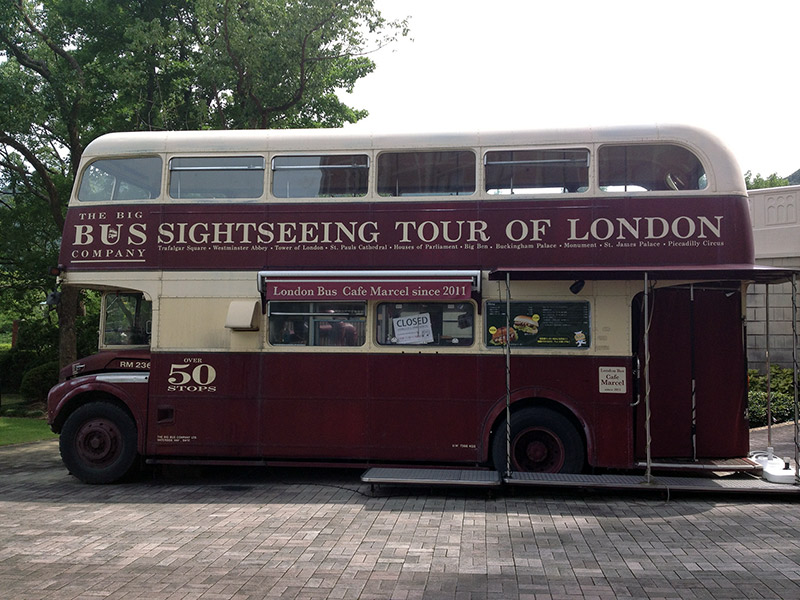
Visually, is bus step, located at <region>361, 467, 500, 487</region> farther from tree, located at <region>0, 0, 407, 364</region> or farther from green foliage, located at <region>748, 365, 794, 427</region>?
tree, located at <region>0, 0, 407, 364</region>

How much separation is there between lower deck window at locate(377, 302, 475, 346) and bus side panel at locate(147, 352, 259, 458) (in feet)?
6.10

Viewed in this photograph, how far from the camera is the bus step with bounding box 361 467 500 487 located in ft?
26.6

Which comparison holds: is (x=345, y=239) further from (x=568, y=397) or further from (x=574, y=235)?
(x=568, y=397)

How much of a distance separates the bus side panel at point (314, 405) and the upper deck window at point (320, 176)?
2.18 m

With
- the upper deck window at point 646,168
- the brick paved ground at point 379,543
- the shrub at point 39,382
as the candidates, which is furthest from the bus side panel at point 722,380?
the shrub at point 39,382

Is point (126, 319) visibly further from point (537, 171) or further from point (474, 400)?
point (537, 171)

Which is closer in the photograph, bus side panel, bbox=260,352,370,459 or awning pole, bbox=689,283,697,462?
awning pole, bbox=689,283,697,462

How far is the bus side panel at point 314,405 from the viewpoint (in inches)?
363

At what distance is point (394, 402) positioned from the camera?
9.14 meters

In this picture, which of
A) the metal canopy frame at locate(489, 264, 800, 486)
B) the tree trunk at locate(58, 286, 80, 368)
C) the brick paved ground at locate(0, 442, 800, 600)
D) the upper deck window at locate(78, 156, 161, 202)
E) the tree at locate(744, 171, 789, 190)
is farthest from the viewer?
the tree at locate(744, 171, 789, 190)

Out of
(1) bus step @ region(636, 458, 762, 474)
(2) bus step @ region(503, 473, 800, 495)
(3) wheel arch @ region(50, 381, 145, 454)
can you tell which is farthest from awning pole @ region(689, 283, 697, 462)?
(3) wheel arch @ region(50, 381, 145, 454)

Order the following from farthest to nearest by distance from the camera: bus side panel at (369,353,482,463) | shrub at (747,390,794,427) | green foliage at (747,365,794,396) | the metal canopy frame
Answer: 1. green foliage at (747,365,794,396)
2. shrub at (747,390,794,427)
3. bus side panel at (369,353,482,463)
4. the metal canopy frame

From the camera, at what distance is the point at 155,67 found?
18.8m

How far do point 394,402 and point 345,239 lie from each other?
89.0 inches
